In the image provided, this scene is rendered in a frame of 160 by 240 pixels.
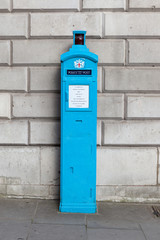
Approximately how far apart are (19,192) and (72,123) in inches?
59.0

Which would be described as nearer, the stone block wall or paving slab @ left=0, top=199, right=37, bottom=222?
paving slab @ left=0, top=199, right=37, bottom=222

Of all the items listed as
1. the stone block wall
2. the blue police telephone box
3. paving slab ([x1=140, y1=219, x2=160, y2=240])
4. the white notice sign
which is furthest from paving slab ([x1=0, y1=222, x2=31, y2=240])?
the white notice sign

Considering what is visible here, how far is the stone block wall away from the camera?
4.68 meters

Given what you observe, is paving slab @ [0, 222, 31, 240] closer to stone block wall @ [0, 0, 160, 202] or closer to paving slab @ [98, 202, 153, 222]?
stone block wall @ [0, 0, 160, 202]

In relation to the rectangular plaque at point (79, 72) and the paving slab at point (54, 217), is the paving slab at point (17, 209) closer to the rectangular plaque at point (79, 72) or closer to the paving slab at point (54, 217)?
the paving slab at point (54, 217)

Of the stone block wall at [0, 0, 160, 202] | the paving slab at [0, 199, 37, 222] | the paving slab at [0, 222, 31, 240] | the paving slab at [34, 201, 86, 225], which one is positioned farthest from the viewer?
the stone block wall at [0, 0, 160, 202]

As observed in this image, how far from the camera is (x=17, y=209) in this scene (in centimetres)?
449

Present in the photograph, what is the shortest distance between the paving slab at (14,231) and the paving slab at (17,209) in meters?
0.17

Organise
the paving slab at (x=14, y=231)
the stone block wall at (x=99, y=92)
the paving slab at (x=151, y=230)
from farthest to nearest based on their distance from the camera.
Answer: the stone block wall at (x=99, y=92), the paving slab at (x=151, y=230), the paving slab at (x=14, y=231)

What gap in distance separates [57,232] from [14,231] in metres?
0.51

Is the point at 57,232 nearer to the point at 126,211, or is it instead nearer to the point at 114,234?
the point at 114,234

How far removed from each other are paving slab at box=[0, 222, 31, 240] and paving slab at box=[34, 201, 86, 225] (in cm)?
23

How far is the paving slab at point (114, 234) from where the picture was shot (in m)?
3.67

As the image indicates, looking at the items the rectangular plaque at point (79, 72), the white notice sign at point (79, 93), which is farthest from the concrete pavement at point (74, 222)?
the rectangular plaque at point (79, 72)
